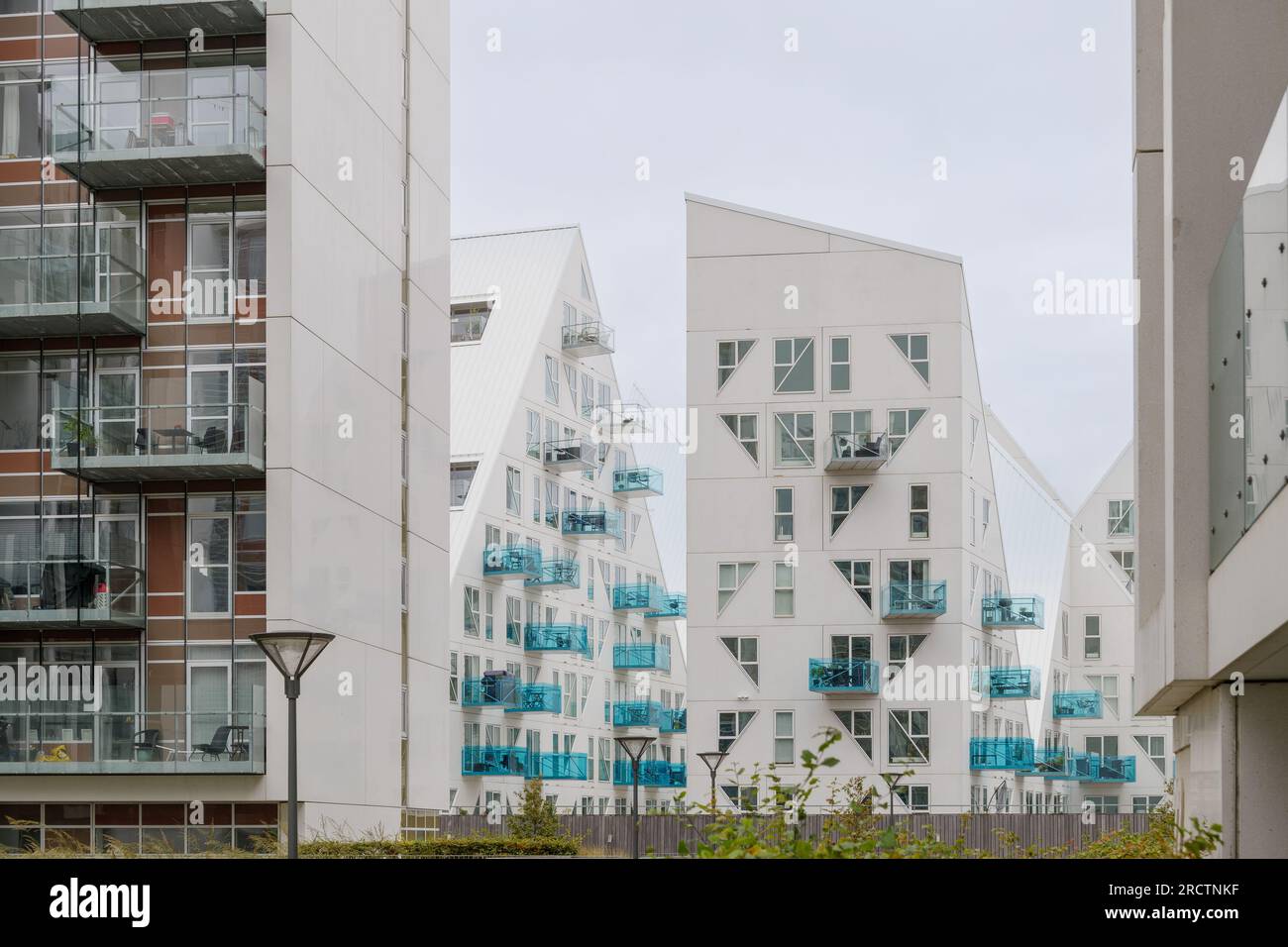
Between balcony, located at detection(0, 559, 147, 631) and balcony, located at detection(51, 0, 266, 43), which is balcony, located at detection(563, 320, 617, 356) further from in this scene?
balcony, located at detection(0, 559, 147, 631)

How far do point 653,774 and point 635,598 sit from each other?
8.31 m

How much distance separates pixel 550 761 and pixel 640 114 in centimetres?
3681

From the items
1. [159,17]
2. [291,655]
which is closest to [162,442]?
[159,17]

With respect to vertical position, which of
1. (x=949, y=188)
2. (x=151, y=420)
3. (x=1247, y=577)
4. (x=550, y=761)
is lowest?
(x=550, y=761)

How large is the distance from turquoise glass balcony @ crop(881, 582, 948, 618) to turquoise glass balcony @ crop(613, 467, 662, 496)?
84.0ft

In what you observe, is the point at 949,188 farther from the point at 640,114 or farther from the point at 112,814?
the point at 112,814

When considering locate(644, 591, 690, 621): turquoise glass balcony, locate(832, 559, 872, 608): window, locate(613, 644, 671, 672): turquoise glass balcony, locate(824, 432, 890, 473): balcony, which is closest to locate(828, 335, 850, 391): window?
locate(824, 432, 890, 473): balcony

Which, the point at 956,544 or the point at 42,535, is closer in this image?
the point at 42,535

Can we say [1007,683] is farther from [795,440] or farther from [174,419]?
[174,419]

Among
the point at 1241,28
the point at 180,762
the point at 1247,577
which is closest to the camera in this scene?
the point at 1247,577

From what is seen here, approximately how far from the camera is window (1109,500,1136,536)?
232ft

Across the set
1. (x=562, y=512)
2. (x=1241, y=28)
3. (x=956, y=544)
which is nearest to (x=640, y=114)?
(x=562, y=512)

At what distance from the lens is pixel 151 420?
30188 mm

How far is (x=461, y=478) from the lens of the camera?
63125 millimetres
